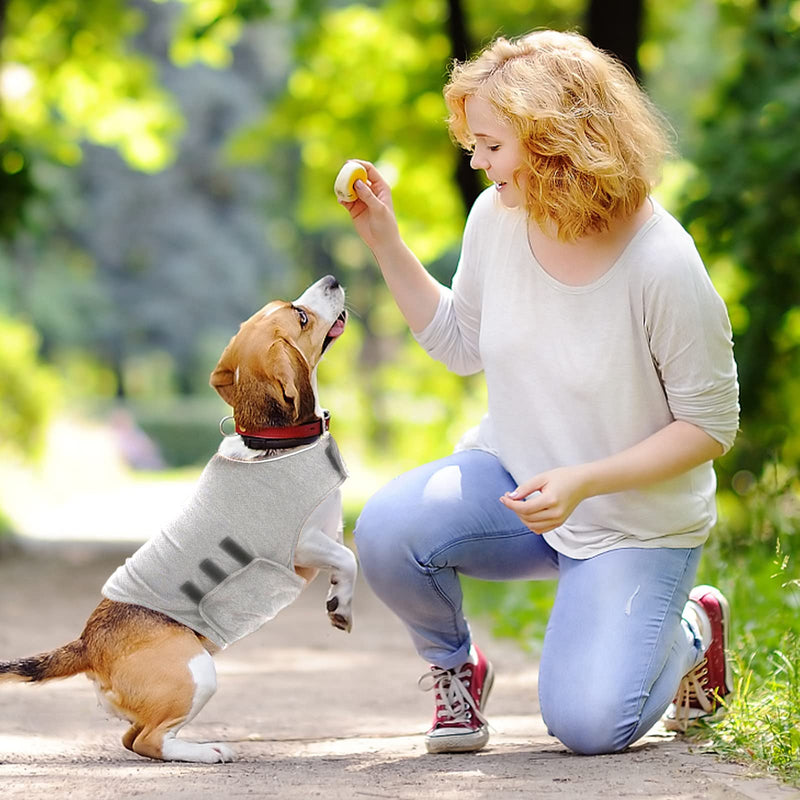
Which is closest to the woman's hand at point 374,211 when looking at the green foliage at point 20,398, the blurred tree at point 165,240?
the green foliage at point 20,398

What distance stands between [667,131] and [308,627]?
12.2ft

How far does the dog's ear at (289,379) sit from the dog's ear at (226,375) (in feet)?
0.41

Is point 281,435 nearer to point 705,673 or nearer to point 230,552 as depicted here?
point 230,552

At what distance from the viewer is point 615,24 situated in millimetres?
9047

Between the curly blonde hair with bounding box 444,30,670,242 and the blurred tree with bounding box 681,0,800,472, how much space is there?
3394mm

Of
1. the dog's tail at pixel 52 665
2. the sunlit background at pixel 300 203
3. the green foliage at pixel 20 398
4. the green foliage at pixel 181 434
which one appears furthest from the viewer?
the green foliage at pixel 181 434

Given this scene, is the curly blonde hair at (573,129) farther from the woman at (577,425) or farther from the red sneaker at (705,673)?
the red sneaker at (705,673)

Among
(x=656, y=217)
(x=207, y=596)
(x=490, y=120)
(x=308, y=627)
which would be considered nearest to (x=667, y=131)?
(x=656, y=217)

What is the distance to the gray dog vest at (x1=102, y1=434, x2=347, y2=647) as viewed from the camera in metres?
3.15

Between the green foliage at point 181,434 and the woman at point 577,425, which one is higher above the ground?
the green foliage at point 181,434

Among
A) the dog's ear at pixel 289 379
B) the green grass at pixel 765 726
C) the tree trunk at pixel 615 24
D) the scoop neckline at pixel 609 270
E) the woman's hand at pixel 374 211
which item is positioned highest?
the tree trunk at pixel 615 24

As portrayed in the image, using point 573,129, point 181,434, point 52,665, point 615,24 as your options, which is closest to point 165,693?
point 52,665

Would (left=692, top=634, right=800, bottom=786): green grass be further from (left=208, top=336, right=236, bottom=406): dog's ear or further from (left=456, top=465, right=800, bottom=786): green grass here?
(left=208, top=336, right=236, bottom=406): dog's ear

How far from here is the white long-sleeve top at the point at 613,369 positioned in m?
3.14
